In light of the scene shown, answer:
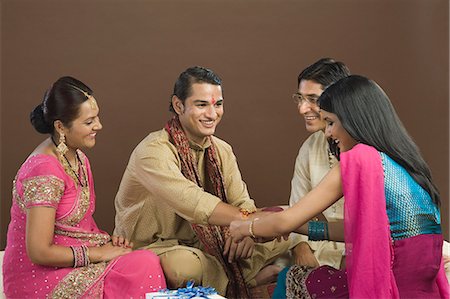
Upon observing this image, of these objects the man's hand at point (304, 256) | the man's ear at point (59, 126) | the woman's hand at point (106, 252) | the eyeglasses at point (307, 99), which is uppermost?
the eyeglasses at point (307, 99)

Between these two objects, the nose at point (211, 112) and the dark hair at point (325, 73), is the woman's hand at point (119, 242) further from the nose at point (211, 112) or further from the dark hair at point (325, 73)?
the dark hair at point (325, 73)

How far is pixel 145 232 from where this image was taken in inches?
164

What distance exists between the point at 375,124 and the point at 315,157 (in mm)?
1184

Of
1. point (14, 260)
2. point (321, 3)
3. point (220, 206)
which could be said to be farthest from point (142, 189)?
point (321, 3)

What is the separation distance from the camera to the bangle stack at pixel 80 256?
3.50m

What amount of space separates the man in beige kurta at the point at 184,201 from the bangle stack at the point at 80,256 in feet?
1.39

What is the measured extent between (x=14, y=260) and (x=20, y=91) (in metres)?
2.12

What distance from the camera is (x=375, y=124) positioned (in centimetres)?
305

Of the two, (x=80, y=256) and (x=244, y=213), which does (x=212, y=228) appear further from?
(x=80, y=256)

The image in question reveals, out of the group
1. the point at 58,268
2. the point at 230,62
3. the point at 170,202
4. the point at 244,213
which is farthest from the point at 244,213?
the point at 230,62

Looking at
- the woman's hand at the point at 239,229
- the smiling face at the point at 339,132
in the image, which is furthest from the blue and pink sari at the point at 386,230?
the woman's hand at the point at 239,229

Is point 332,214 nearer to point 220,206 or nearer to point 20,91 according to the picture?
point 220,206

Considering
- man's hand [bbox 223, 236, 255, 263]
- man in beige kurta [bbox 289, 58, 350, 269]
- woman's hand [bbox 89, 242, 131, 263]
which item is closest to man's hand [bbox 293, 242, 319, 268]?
man in beige kurta [bbox 289, 58, 350, 269]

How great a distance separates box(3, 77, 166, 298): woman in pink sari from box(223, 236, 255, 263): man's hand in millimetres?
443
